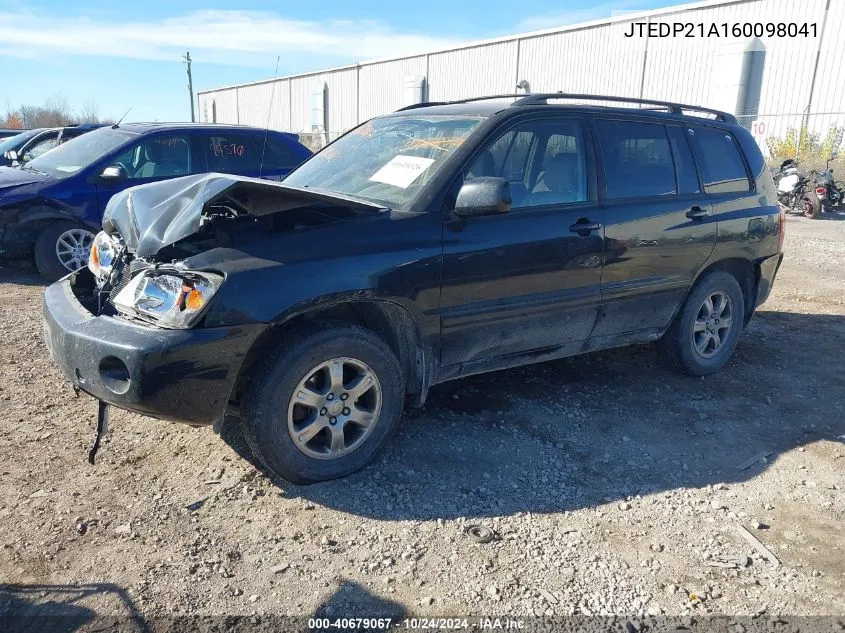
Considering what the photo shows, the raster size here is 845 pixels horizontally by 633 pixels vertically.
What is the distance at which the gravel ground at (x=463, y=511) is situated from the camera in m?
2.61

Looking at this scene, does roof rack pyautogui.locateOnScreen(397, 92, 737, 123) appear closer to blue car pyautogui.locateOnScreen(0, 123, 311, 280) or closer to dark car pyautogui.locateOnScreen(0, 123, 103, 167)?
blue car pyautogui.locateOnScreen(0, 123, 311, 280)

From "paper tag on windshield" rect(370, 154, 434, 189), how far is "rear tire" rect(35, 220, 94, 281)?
4716mm

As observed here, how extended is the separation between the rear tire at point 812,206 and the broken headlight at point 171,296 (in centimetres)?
1528

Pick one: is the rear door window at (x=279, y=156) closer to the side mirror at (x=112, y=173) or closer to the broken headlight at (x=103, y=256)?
the side mirror at (x=112, y=173)

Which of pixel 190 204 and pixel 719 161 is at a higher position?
pixel 719 161

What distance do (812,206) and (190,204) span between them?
15281 mm

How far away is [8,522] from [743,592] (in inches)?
122

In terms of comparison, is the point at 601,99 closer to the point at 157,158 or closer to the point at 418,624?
the point at 418,624

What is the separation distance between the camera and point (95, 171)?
730cm

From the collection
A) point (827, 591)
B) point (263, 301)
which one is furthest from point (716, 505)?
point (263, 301)

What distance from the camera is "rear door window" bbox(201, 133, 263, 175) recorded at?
7.92m

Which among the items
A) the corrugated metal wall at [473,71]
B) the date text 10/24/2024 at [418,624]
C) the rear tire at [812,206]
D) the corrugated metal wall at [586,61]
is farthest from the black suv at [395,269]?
the corrugated metal wall at [473,71]

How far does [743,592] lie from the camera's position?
2680 mm

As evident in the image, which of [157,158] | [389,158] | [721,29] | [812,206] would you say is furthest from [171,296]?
[721,29]
